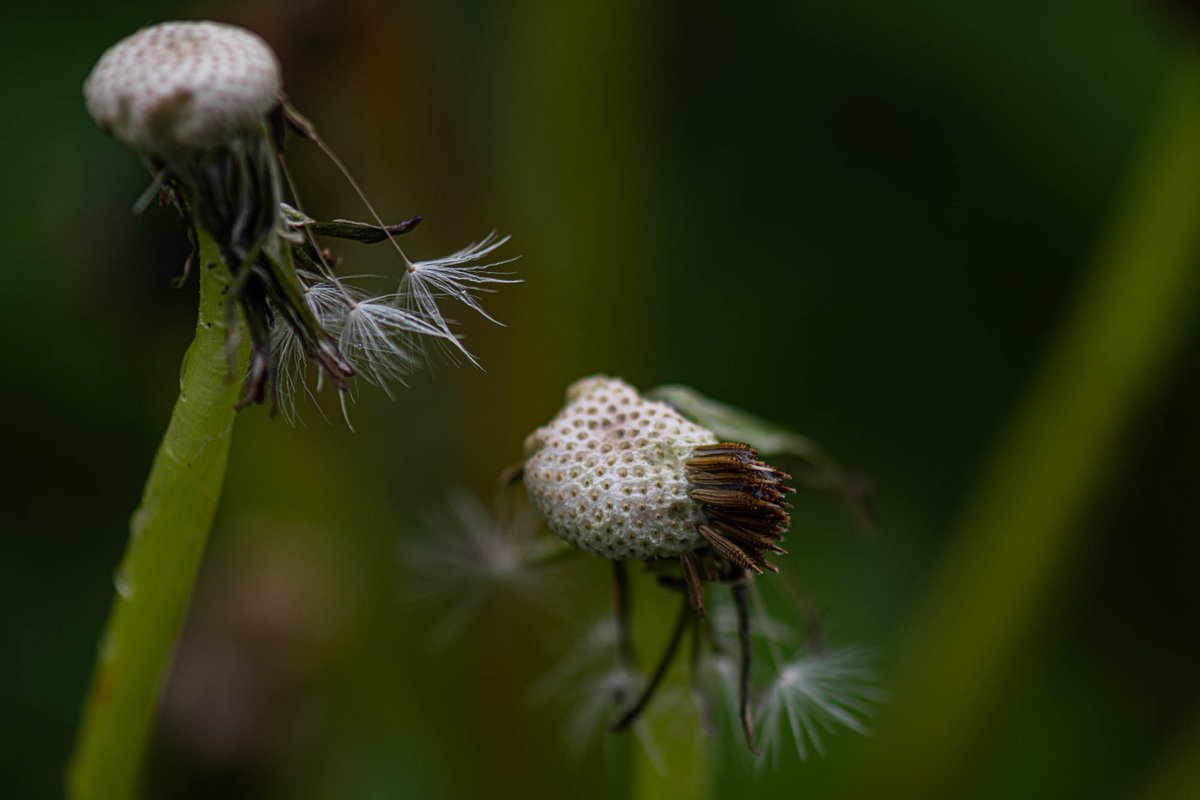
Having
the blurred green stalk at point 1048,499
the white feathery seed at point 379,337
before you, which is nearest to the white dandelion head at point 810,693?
the white feathery seed at point 379,337

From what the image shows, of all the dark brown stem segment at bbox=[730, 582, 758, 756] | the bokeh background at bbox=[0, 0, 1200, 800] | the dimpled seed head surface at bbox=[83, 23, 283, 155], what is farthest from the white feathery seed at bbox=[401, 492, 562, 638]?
the dimpled seed head surface at bbox=[83, 23, 283, 155]

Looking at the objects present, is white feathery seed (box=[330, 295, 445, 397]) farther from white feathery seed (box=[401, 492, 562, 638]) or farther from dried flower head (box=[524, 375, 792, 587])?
white feathery seed (box=[401, 492, 562, 638])

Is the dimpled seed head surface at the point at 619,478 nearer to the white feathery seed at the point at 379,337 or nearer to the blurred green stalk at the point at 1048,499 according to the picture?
the white feathery seed at the point at 379,337

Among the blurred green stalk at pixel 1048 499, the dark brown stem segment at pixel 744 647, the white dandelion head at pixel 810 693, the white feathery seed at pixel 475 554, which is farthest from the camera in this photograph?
the blurred green stalk at pixel 1048 499

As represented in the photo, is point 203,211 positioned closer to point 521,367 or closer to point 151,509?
point 151,509

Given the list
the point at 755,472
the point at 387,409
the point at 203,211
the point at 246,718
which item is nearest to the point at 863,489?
the point at 755,472

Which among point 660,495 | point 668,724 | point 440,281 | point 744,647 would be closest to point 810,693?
point 668,724
